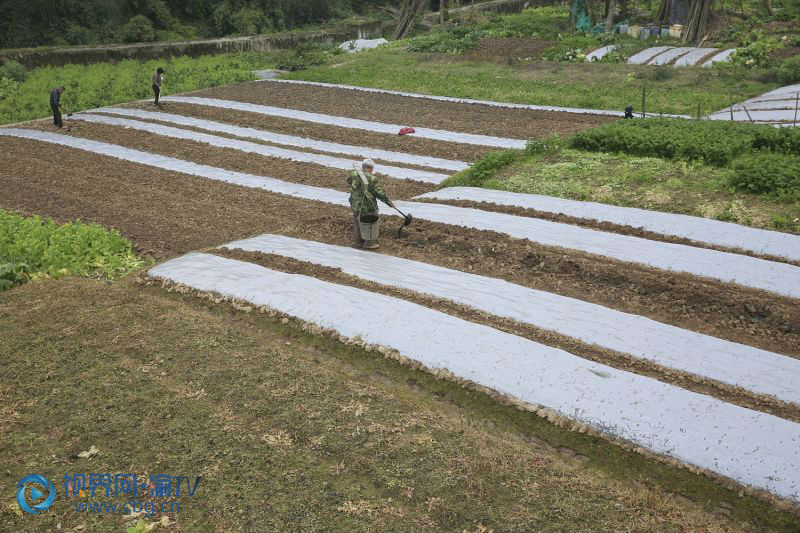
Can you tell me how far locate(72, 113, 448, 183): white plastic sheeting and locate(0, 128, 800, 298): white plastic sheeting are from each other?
1.72 metres

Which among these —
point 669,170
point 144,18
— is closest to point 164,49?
point 144,18

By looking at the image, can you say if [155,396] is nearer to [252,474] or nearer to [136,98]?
[252,474]

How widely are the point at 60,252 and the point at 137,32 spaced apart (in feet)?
96.7

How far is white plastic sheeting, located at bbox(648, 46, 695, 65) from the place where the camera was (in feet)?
75.7

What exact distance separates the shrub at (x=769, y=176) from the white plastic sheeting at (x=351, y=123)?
537 centimetres

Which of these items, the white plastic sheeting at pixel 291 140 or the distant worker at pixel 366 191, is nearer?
the distant worker at pixel 366 191

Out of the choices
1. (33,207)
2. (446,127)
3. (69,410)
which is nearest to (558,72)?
(446,127)

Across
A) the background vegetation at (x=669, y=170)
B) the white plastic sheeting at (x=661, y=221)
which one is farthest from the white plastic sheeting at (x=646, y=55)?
the white plastic sheeting at (x=661, y=221)

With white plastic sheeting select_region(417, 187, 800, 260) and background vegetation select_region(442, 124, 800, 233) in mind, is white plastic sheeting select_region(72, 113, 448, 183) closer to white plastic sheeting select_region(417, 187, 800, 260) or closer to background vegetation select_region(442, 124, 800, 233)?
background vegetation select_region(442, 124, 800, 233)

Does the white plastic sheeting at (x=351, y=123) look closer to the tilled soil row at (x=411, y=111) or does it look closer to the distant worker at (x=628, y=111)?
the tilled soil row at (x=411, y=111)

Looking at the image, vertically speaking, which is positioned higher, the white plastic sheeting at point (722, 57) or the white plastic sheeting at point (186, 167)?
the white plastic sheeting at point (722, 57)

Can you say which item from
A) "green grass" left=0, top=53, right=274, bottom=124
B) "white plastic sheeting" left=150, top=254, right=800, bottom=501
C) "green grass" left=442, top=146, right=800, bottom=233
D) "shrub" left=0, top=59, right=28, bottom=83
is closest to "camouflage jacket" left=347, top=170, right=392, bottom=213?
"white plastic sheeting" left=150, top=254, right=800, bottom=501

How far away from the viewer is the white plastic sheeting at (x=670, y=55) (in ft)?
75.7

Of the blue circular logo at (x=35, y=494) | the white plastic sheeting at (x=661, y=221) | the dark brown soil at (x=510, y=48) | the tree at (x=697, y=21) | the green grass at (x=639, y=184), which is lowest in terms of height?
the blue circular logo at (x=35, y=494)
